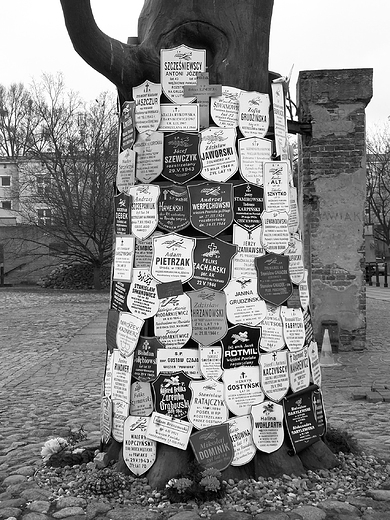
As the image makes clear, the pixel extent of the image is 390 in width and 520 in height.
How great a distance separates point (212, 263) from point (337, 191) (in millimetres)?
7583

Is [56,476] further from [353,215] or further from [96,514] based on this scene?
[353,215]

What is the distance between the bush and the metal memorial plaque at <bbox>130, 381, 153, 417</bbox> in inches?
1170

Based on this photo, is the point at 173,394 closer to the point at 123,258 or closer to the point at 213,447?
the point at 213,447

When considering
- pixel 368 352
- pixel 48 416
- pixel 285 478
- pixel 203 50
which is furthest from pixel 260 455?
pixel 368 352

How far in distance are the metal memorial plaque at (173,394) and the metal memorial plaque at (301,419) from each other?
0.64 metres

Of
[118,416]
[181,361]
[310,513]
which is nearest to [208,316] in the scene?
[181,361]

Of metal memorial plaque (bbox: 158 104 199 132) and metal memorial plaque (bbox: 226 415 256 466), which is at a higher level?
metal memorial plaque (bbox: 158 104 199 132)

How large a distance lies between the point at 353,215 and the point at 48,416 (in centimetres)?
678

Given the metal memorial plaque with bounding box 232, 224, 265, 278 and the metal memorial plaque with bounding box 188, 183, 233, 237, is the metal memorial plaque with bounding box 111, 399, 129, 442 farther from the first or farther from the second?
the metal memorial plaque with bounding box 188, 183, 233, 237

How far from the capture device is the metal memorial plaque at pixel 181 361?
3734 mm

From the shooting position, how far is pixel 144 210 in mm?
3893

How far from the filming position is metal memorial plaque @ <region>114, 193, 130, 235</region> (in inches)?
157

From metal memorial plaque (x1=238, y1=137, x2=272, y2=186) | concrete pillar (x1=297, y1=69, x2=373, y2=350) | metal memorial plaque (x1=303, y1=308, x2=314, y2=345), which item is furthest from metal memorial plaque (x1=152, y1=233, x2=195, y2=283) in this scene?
concrete pillar (x1=297, y1=69, x2=373, y2=350)

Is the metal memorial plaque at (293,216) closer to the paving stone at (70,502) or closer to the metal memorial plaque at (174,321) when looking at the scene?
the metal memorial plaque at (174,321)
